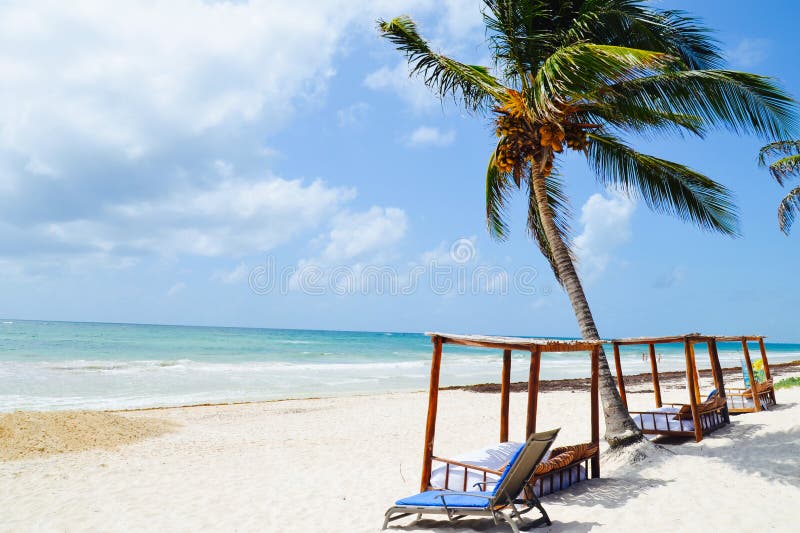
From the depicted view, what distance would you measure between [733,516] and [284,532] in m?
4.41

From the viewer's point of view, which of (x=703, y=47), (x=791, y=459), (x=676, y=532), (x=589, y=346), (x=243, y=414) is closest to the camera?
(x=676, y=532)

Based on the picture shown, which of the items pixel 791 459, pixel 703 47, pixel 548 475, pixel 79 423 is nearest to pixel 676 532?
pixel 548 475

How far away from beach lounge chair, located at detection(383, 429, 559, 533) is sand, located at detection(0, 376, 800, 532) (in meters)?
0.43

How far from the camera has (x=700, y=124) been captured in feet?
29.8

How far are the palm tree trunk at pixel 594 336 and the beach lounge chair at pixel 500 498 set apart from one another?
322 centimetres

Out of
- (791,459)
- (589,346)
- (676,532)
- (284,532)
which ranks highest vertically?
(589,346)

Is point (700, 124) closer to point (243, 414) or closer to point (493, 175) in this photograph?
point (493, 175)

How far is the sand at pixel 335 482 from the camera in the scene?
17.6ft

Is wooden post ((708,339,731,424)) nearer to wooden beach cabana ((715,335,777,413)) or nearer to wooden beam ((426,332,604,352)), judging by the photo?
wooden beach cabana ((715,335,777,413))

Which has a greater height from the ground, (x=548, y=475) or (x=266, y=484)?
(x=548, y=475)

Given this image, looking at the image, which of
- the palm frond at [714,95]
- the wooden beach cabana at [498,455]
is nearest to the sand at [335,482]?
the wooden beach cabana at [498,455]

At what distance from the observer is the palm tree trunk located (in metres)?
7.68

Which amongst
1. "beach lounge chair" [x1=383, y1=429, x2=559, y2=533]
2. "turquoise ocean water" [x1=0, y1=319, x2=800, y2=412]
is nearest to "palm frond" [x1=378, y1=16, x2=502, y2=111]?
"beach lounge chair" [x1=383, y1=429, x2=559, y2=533]

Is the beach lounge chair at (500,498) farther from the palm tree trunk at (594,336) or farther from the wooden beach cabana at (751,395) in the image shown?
the wooden beach cabana at (751,395)
